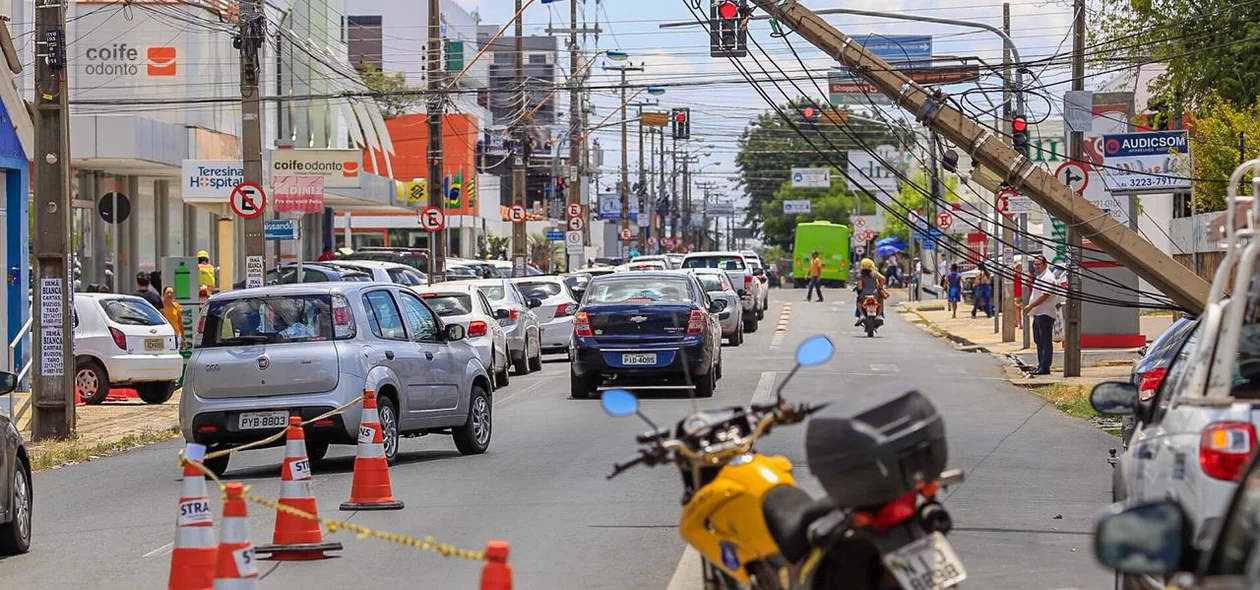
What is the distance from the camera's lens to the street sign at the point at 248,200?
85.0 ft

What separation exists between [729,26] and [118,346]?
9095 mm

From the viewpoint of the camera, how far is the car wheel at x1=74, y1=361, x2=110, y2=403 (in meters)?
23.5

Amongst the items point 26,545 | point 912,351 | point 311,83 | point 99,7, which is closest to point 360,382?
point 26,545

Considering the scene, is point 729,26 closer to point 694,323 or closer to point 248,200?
point 694,323

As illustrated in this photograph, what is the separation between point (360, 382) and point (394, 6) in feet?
289

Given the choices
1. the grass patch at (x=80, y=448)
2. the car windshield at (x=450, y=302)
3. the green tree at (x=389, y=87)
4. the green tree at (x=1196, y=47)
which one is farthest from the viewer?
the green tree at (x=389, y=87)

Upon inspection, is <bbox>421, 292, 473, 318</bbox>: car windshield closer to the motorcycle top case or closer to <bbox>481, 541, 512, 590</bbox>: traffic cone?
<bbox>481, 541, 512, 590</bbox>: traffic cone

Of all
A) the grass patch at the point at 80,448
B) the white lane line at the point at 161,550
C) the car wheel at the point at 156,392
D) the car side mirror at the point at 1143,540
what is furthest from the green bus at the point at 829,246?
the car side mirror at the point at 1143,540

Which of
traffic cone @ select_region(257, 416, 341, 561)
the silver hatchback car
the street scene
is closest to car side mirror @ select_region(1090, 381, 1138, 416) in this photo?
the street scene

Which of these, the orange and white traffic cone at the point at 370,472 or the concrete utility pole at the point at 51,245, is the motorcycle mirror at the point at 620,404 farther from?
the concrete utility pole at the point at 51,245

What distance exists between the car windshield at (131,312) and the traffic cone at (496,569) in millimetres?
19136

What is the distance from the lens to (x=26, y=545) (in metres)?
10.8

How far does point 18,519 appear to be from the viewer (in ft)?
34.8

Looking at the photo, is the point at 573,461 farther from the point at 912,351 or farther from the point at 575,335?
the point at 912,351
